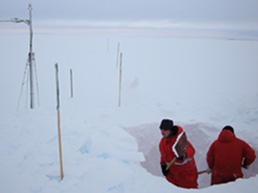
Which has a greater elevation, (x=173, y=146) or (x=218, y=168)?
(x=173, y=146)

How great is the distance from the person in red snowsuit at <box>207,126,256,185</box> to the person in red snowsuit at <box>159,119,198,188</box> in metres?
0.37

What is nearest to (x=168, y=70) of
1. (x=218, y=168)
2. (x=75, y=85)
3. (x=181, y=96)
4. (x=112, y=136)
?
(x=181, y=96)

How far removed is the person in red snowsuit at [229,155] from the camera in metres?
3.42

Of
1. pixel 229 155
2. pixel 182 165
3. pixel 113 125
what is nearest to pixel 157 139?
pixel 113 125

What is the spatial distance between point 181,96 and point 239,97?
1919 millimetres

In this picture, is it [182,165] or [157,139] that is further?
[157,139]

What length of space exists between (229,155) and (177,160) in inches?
30.2

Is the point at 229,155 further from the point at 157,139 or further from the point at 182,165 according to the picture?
the point at 157,139

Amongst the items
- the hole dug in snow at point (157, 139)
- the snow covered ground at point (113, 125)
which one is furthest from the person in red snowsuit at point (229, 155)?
the hole dug in snow at point (157, 139)

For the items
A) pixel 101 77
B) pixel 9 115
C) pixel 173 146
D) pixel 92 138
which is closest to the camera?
pixel 173 146

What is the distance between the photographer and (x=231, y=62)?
14.8 metres

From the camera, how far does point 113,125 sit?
216 inches

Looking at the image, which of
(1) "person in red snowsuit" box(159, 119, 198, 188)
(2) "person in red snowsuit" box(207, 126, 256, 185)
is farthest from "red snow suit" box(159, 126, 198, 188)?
(2) "person in red snowsuit" box(207, 126, 256, 185)

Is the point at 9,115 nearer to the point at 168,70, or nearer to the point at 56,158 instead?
the point at 56,158
